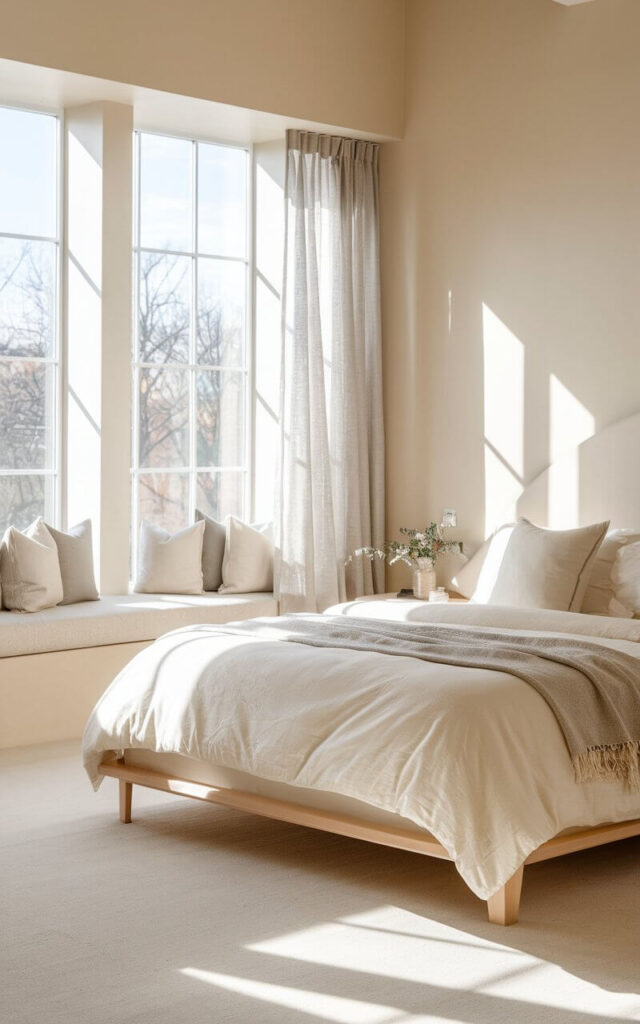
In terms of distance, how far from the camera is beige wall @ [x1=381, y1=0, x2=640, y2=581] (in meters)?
6.09

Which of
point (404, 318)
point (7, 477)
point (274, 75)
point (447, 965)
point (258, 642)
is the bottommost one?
point (447, 965)

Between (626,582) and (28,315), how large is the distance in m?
3.23

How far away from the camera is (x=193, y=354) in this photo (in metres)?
7.11

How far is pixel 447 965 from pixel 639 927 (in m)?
0.60

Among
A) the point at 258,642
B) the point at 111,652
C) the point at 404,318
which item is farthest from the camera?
the point at 404,318

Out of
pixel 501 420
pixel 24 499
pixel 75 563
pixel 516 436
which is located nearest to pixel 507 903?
pixel 75 563

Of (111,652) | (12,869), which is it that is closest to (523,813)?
(12,869)

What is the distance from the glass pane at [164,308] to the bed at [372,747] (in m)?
2.62

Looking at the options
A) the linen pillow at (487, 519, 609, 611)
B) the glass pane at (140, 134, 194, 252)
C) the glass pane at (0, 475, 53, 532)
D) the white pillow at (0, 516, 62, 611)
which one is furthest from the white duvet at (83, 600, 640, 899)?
the glass pane at (140, 134, 194, 252)

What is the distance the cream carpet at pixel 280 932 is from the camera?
118 inches

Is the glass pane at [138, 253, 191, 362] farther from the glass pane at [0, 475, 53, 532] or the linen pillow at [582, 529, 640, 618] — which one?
the linen pillow at [582, 529, 640, 618]

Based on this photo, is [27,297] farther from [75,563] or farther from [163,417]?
[75,563]

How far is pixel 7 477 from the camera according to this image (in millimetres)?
6445

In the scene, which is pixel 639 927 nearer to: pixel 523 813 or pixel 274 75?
pixel 523 813
